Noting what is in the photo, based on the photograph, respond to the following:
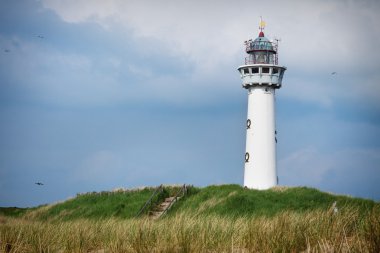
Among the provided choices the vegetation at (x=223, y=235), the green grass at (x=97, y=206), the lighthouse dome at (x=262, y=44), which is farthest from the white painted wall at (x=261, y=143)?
the vegetation at (x=223, y=235)

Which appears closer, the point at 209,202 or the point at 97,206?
the point at 209,202

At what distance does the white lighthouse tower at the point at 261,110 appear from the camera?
31.3m

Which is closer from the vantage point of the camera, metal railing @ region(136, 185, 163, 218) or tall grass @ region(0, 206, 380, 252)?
tall grass @ region(0, 206, 380, 252)

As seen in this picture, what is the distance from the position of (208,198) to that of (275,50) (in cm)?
1217

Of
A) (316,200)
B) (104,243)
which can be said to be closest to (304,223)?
(104,243)

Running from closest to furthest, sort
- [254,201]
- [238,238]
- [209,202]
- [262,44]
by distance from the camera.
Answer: [238,238] → [254,201] → [209,202] → [262,44]

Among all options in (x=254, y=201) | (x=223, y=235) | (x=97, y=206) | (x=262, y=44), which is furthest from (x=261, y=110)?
(x=223, y=235)

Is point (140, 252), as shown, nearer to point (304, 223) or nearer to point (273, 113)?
point (304, 223)

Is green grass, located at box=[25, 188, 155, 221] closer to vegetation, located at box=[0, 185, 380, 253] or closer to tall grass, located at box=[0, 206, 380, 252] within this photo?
vegetation, located at box=[0, 185, 380, 253]

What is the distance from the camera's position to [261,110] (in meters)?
32.1

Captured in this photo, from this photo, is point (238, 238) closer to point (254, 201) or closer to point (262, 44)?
point (254, 201)

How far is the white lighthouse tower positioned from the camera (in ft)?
103

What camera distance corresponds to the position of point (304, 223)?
8.84m

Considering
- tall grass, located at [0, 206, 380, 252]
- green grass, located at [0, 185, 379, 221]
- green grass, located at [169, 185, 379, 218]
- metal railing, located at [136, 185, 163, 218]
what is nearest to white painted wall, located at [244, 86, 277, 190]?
green grass, located at [0, 185, 379, 221]
